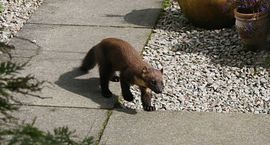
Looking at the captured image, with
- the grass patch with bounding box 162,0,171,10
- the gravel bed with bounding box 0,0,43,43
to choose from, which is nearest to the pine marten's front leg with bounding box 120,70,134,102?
the gravel bed with bounding box 0,0,43,43

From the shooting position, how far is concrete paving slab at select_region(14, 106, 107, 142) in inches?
209

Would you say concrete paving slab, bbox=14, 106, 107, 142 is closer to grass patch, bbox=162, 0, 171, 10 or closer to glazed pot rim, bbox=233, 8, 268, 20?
glazed pot rim, bbox=233, 8, 268, 20

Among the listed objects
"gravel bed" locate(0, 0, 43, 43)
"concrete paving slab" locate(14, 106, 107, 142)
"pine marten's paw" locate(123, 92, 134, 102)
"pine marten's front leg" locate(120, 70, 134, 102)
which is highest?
"pine marten's front leg" locate(120, 70, 134, 102)

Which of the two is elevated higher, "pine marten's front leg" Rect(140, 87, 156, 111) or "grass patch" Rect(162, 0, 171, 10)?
"pine marten's front leg" Rect(140, 87, 156, 111)

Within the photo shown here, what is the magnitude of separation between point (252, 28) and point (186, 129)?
6.07 ft

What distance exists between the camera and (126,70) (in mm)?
5570

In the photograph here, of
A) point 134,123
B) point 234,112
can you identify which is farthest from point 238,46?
point 134,123

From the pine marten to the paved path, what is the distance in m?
0.16

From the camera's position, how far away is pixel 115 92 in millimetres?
5938

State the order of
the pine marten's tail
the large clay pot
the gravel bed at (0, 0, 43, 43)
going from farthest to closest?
1. the gravel bed at (0, 0, 43, 43)
2. the large clay pot
3. the pine marten's tail

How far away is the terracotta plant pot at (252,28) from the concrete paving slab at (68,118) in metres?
1.96

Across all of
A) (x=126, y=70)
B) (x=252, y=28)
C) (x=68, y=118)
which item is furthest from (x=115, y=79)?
(x=252, y=28)

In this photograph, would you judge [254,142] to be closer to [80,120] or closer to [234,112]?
[234,112]

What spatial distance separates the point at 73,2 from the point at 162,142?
3750 millimetres
